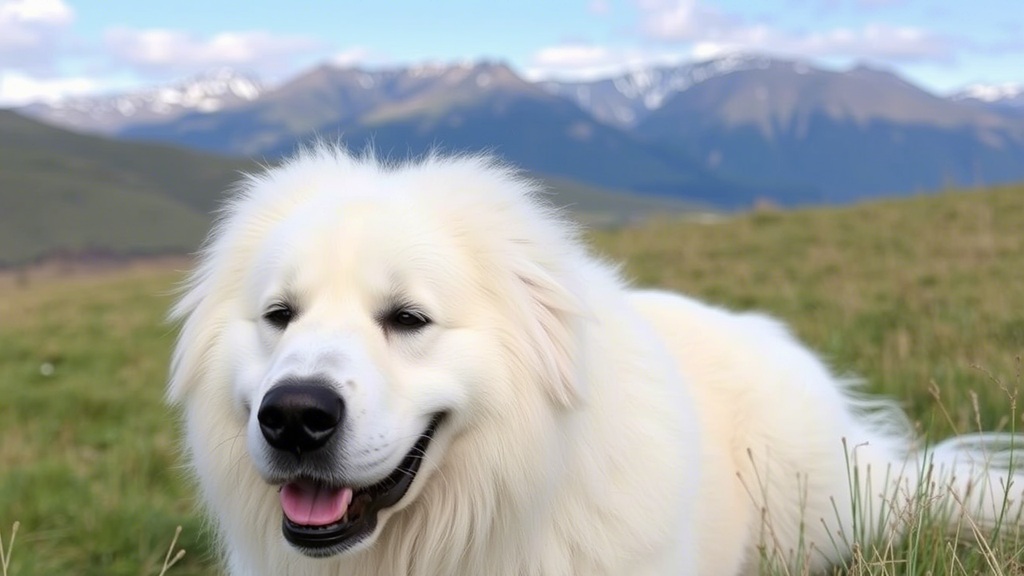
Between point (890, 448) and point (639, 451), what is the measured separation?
5.18 ft

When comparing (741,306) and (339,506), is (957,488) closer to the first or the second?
(339,506)

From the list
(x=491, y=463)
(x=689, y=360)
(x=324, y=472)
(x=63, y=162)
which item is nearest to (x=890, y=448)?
(x=689, y=360)

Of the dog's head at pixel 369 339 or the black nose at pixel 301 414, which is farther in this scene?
the dog's head at pixel 369 339

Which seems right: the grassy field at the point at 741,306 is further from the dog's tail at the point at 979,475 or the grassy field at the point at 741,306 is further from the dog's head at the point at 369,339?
the dog's head at the point at 369,339

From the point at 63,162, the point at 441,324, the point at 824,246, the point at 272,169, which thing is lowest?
the point at 63,162

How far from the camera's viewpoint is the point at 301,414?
2.06m

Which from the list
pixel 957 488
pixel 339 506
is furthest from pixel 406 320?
pixel 957 488

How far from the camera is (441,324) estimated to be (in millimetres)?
2404

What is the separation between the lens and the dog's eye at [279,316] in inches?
97.3

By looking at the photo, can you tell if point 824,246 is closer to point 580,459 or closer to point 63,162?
point 580,459

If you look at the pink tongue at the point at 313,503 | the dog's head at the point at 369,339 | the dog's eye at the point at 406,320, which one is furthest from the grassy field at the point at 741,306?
the dog's eye at the point at 406,320

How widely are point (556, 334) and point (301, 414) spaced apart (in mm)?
756

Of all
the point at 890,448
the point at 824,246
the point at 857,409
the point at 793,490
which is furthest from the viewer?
the point at 824,246

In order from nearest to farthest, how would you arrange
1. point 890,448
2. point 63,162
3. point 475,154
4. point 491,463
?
point 491,463 < point 475,154 < point 890,448 < point 63,162
